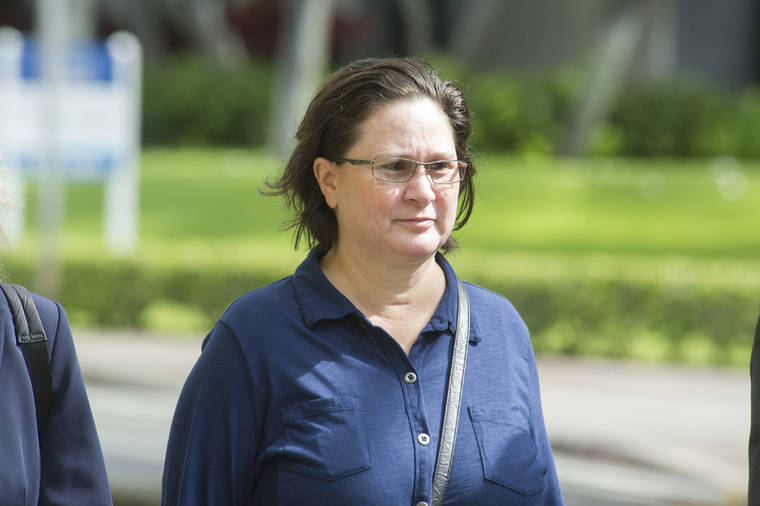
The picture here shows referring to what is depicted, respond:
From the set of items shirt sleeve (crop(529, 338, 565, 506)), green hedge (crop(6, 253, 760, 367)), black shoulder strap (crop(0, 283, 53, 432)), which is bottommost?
green hedge (crop(6, 253, 760, 367))

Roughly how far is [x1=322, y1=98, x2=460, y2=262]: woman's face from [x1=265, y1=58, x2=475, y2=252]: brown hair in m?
0.03

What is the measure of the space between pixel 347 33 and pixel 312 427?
22.8m

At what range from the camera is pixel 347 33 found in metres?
24.8

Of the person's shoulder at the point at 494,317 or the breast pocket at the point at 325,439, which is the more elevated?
the person's shoulder at the point at 494,317

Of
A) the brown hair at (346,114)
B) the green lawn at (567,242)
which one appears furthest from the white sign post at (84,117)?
the brown hair at (346,114)

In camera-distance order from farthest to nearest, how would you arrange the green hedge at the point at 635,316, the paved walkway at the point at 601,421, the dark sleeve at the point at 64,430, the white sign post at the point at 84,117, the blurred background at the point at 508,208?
the white sign post at the point at 84,117 → the green hedge at the point at 635,316 → the blurred background at the point at 508,208 → the paved walkway at the point at 601,421 → the dark sleeve at the point at 64,430

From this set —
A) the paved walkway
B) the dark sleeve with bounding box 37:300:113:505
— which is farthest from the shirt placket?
the paved walkway

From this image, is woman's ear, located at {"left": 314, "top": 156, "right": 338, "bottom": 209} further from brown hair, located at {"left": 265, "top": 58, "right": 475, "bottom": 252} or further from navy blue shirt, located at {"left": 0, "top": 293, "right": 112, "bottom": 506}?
navy blue shirt, located at {"left": 0, "top": 293, "right": 112, "bottom": 506}

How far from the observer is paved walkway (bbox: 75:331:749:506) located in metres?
6.60

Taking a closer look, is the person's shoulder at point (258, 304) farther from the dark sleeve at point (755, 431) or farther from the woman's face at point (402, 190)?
the dark sleeve at point (755, 431)

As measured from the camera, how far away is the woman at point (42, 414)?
2371mm

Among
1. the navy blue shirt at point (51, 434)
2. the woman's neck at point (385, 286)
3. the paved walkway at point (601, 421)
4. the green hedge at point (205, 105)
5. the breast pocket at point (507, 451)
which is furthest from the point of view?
the green hedge at point (205, 105)

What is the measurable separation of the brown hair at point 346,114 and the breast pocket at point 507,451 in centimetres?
54

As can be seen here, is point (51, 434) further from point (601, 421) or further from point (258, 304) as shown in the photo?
point (601, 421)
